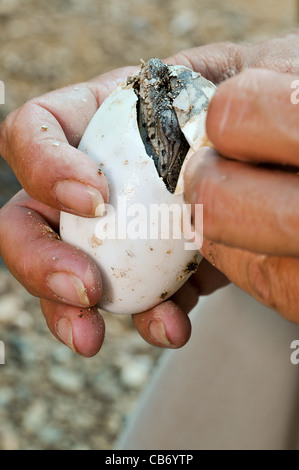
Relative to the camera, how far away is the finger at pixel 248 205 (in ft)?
2.08

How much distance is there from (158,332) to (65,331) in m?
0.18

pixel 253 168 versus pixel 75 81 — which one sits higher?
pixel 253 168

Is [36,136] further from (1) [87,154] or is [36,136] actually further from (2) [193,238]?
(2) [193,238]

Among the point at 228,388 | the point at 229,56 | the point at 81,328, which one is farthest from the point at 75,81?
the point at 81,328

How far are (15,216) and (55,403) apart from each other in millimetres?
866

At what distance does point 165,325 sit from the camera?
1.08m

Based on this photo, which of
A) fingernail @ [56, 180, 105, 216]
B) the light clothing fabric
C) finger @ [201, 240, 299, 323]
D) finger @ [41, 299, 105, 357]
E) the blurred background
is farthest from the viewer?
the blurred background

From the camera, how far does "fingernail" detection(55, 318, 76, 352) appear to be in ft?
3.34

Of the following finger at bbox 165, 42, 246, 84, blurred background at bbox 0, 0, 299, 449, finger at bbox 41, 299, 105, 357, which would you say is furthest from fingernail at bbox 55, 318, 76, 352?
blurred background at bbox 0, 0, 299, 449

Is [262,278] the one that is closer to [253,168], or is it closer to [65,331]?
[253,168]

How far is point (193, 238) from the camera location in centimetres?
85

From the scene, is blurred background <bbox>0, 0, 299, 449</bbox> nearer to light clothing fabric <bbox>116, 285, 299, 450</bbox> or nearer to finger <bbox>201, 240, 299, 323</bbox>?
light clothing fabric <bbox>116, 285, 299, 450</bbox>
